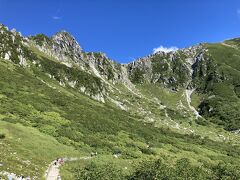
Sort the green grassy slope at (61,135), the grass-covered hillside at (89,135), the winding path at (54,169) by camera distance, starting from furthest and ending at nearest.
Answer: the green grassy slope at (61,135), the grass-covered hillside at (89,135), the winding path at (54,169)

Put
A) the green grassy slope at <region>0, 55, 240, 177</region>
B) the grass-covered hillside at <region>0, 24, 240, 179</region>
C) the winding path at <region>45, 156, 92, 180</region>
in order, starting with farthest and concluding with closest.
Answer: the green grassy slope at <region>0, 55, 240, 177</region> < the grass-covered hillside at <region>0, 24, 240, 179</region> < the winding path at <region>45, 156, 92, 180</region>

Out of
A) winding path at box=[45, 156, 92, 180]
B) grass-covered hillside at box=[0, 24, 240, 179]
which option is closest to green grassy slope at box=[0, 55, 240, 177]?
grass-covered hillside at box=[0, 24, 240, 179]

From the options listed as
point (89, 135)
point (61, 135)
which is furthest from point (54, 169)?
point (89, 135)

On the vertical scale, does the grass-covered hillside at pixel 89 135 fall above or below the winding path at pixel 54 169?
above

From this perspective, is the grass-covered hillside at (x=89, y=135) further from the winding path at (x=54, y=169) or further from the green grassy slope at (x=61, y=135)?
the winding path at (x=54, y=169)

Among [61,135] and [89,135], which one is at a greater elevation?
[89,135]

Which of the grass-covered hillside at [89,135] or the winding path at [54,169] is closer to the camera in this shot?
the winding path at [54,169]

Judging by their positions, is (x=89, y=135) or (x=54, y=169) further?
(x=89, y=135)

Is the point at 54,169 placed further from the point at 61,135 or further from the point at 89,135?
the point at 89,135

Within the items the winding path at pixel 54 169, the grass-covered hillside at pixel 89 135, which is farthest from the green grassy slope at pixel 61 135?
the winding path at pixel 54 169

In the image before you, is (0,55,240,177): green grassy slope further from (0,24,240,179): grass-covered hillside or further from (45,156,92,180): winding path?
(45,156,92,180): winding path

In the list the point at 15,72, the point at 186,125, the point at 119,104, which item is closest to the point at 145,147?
the point at 15,72

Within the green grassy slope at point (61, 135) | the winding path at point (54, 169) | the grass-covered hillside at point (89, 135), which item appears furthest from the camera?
the green grassy slope at point (61, 135)

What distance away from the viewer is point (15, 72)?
99312 millimetres
